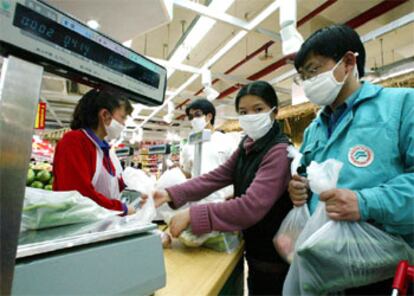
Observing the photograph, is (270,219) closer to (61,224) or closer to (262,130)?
(262,130)

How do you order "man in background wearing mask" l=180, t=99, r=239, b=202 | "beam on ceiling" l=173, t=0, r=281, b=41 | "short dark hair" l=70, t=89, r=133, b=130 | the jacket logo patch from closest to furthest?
the jacket logo patch → "short dark hair" l=70, t=89, r=133, b=130 → "man in background wearing mask" l=180, t=99, r=239, b=202 → "beam on ceiling" l=173, t=0, r=281, b=41

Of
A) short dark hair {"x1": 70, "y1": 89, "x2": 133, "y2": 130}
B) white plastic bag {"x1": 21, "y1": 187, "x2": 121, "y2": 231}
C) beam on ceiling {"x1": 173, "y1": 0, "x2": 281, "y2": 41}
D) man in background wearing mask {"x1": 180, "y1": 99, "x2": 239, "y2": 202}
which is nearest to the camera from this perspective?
white plastic bag {"x1": 21, "y1": 187, "x2": 121, "y2": 231}

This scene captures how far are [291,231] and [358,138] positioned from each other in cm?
43

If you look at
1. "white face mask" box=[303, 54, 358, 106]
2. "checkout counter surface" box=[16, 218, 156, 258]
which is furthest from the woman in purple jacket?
"checkout counter surface" box=[16, 218, 156, 258]

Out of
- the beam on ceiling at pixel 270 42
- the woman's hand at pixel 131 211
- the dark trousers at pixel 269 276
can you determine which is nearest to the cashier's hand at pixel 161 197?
the woman's hand at pixel 131 211

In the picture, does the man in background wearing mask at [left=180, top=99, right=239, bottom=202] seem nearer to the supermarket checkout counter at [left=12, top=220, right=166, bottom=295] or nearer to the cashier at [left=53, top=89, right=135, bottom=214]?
the cashier at [left=53, top=89, right=135, bottom=214]

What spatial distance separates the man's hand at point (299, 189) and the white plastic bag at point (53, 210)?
0.71 metres

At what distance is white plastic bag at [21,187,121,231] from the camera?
23.7 inches

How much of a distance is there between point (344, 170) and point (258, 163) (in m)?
0.35

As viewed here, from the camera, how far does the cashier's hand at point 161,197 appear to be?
1.19 metres

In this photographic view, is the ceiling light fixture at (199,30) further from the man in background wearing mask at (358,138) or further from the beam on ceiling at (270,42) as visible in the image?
the man in background wearing mask at (358,138)

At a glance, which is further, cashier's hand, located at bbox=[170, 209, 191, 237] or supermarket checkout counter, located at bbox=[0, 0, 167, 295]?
cashier's hand, located at bbox=[170, 209, 191, 237]

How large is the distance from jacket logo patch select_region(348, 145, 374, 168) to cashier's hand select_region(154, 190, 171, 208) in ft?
2.67

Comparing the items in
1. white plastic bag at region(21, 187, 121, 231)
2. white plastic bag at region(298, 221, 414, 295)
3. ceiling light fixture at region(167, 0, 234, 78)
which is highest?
ceiling light fixture at region(167, 0, 234, 78)
